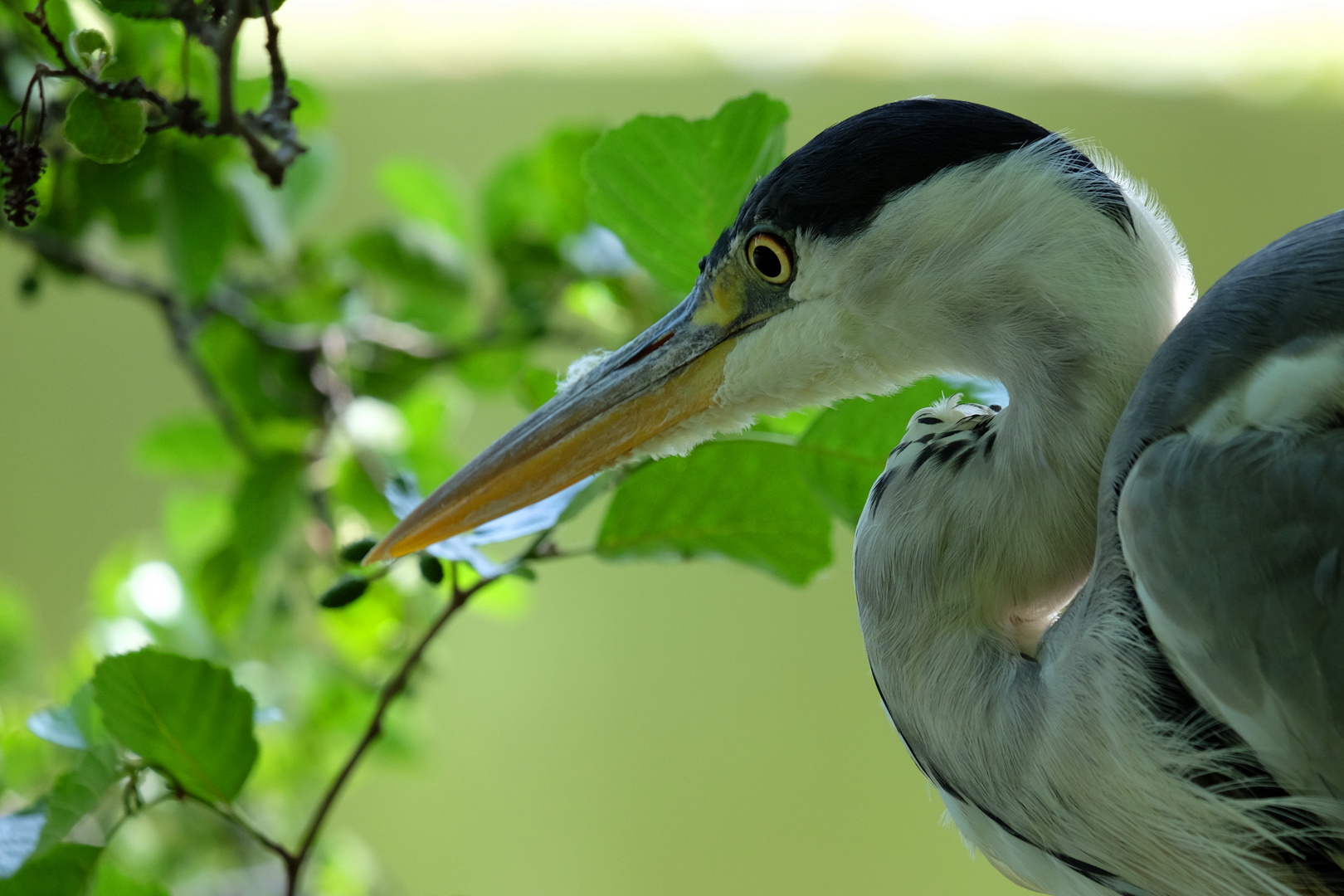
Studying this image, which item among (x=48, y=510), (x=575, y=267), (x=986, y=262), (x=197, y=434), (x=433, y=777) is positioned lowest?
(x=433, y=777)

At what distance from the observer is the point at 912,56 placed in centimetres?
235

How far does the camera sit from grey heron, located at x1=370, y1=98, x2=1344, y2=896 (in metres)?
0.34

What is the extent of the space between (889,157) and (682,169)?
4.4 inches

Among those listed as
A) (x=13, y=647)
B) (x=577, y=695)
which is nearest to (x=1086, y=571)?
(x=13, y=647)

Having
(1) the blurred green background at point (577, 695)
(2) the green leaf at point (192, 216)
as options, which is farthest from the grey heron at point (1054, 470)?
(1) the blurred green background at point (577, 695)

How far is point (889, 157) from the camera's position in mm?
422

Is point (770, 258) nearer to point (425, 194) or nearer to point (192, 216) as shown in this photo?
point (192, 216)

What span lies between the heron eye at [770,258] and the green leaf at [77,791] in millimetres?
367

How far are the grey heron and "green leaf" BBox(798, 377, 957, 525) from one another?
0.02 metres

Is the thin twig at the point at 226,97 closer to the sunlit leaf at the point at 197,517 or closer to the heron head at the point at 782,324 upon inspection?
the heron head at the point at 782,324

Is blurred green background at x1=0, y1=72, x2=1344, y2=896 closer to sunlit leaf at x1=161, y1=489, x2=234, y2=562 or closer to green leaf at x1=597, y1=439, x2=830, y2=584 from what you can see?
sunlit leaf at x1=161, y1=489, x2=234, y2=562

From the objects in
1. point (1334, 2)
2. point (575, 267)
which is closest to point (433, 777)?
point (575, 267)

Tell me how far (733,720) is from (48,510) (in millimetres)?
1609

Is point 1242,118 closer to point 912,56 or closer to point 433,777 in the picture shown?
point 912,56
